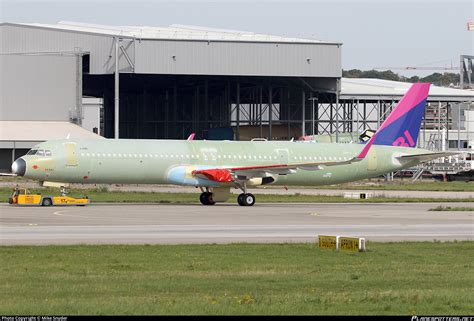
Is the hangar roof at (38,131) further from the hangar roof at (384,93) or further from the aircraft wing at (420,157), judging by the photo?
the hangar roof at (384,93)

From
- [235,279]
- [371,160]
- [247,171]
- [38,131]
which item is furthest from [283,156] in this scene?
[235,279]

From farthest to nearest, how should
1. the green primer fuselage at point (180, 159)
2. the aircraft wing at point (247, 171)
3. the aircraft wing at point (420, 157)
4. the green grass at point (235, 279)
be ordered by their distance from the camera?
1. the aircraft wing at point (420, 157)
2. the aircraft wing at point (247, 171)
3. the green primer fuselage at point (180, 159)
4. the green grass at point (235, 279)

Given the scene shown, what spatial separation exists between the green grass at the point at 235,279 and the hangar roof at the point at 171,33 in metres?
60.2

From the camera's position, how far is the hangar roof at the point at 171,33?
91.1 meters

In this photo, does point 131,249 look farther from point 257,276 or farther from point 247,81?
point 247,81

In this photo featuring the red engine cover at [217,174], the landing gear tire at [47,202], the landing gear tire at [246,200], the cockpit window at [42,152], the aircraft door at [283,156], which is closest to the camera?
the landing gear tire at [47,202]

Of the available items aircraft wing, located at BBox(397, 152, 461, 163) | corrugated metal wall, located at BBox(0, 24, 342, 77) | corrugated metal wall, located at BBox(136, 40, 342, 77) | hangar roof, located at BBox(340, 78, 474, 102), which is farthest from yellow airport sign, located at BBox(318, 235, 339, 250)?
hangar roof, located at BBox(340, 78, 474, 102)

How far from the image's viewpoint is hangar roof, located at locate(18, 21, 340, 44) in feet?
299

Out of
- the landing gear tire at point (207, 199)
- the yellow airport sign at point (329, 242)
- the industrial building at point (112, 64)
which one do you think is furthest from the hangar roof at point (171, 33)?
the yellow airport sign at point (329, 242)

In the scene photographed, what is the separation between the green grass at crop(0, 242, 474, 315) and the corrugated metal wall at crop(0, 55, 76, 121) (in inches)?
2394

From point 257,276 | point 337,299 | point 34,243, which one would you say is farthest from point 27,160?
point 337,299

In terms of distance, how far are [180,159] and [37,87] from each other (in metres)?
36.3

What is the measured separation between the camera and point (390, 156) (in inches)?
2482

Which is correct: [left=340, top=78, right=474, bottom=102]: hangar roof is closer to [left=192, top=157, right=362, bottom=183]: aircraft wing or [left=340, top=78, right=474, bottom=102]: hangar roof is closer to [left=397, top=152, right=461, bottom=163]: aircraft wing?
[left=397, top=152, right=461, bottom=163]: aircraft wing
